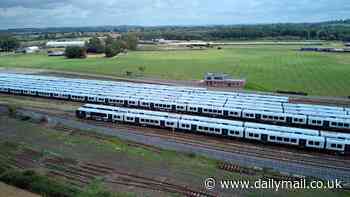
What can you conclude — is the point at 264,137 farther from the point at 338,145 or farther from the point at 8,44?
the point at 8,44

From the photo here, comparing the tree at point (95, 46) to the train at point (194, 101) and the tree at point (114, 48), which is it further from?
the train at point (194, 101)

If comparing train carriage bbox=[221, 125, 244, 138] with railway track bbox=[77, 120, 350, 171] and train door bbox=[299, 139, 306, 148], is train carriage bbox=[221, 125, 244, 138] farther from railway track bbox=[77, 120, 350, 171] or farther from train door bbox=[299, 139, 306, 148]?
train door bbox=[299, 139, 306, 148]

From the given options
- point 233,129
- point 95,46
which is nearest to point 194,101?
point 233,129

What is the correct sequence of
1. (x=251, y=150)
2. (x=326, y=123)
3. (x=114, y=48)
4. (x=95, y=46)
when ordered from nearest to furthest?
(x=251, y=150), (x=326, y=123), (x=114, y=48), (x=95, y=46)

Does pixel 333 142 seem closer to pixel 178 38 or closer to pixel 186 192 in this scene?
pixel 186 192

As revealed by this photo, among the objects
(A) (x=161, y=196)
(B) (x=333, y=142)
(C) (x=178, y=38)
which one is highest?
(C) (x=178, y=38)

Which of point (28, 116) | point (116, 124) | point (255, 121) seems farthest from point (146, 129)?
point (28, 116)
